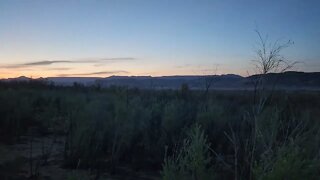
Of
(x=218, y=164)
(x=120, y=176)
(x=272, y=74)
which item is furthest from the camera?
(x=218, y=164)

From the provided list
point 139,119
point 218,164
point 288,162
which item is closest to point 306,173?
point 288,162

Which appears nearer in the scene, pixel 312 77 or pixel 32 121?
pixel 32 121

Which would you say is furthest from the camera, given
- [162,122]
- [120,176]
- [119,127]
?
[162,122]

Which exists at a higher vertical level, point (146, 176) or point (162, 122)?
point (162, 122)

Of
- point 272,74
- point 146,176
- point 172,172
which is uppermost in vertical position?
point 272,74

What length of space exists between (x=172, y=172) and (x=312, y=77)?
122 metres

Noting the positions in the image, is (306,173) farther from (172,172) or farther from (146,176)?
(146,176)

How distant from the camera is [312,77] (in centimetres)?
12231

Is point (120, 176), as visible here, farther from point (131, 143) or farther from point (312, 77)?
point (312, 77)

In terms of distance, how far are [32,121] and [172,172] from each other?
10598 mm

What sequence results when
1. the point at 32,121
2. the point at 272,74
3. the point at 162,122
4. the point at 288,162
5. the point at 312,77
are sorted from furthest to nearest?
the point at 312,77 → the point at 32,121 → the point at 162,122 → the point at 272,74 → the point at 288,162

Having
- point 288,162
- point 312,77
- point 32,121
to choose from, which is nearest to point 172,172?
point 288,162

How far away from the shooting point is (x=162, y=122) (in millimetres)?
12992

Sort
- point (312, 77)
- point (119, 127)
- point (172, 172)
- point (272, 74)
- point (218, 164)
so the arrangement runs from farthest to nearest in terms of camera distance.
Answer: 1. point (312, 77)
2. point (119, 127)
3. point (218, 164)
4. point (272, 74)
5. point (172, 172)
